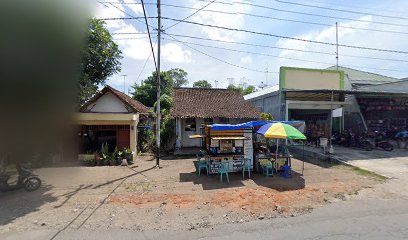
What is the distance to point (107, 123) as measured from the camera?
1398cm

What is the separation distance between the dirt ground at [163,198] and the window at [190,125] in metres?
6.72

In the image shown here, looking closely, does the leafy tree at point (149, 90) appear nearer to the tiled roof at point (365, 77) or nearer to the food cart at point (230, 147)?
the tiled roof at point (365, 77)

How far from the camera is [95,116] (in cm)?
1362

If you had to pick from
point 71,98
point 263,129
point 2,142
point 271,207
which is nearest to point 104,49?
point 71,98

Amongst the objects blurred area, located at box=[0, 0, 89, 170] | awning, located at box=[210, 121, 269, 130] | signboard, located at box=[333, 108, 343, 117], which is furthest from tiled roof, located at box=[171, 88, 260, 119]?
blurred area, located at box=[0, 0, 89, 170]

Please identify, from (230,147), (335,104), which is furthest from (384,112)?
(230,147)

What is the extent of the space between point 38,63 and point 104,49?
14.0ft

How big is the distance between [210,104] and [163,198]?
37.2ft

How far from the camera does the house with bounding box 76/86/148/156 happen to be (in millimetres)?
13758

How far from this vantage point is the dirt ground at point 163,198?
603 centimetres

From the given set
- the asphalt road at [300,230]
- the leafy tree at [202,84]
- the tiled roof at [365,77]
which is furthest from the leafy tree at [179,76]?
the asphalt road at [300,230]

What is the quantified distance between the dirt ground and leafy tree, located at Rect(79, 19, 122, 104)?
373 cm

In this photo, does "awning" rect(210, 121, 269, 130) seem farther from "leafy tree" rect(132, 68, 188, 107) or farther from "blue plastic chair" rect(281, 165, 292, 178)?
"leafy tree" rect(132, 68, 188, 107)

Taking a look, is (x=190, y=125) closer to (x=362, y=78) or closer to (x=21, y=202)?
(x=21, y=202)
